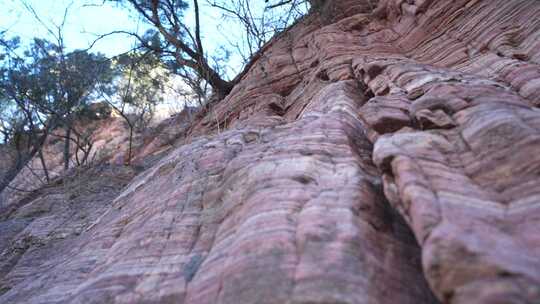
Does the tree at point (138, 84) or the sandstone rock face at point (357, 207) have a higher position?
the tree at point (138, 84)

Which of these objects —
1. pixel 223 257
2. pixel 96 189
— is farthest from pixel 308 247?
pixel 96 189

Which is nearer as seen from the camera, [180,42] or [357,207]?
[357,207]

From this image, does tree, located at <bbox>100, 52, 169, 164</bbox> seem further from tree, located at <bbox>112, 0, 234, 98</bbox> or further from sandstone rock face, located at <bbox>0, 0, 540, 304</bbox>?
sandstone rock face, located at <bbox>0, 0, 540, 304</bbox>

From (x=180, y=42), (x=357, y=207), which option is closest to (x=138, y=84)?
(x=180, y=42)

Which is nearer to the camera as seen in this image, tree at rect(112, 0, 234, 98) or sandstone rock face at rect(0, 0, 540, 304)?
sandstone rock face at rect(0, 0, 540, 304)

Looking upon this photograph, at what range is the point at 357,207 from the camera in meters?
2.86

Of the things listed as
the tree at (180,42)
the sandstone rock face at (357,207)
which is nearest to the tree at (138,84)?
the tree at (180,42)

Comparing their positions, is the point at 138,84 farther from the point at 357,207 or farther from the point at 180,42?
the point at 357,207

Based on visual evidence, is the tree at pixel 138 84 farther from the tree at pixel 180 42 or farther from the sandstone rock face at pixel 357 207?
the sandstone rock face at pixel 357 207

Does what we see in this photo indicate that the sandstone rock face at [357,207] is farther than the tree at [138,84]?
No

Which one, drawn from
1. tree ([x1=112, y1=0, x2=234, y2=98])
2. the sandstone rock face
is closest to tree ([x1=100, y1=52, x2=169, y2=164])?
tree ([x1=112, y1=0, x2=234, y2=98])

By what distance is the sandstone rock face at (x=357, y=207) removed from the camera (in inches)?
85.1

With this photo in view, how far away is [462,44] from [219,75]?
8535 millimetres

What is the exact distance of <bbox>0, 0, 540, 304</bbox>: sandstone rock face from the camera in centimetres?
216
